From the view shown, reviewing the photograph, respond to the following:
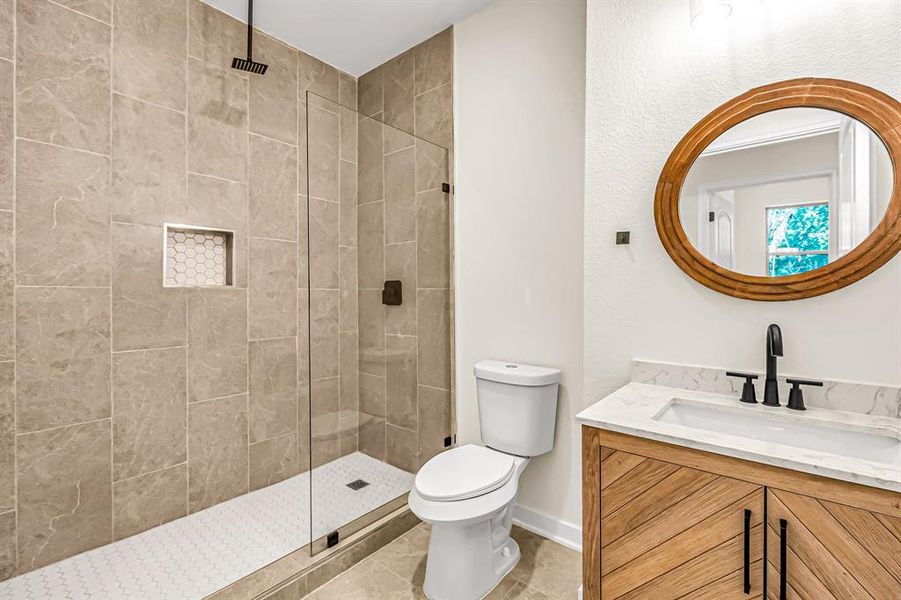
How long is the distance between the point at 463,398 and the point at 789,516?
1568 millimetres

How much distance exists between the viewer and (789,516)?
916mm

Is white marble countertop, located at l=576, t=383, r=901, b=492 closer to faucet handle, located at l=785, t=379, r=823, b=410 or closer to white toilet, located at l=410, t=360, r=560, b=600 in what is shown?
faucet handle, located at l=785, t=379, r=823, b=410

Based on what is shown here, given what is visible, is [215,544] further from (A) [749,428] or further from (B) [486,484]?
(A) [749,428]

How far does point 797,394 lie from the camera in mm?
1207

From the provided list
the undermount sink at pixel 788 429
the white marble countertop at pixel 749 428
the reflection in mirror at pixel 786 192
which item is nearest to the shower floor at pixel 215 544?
the white marble countertop at pixel 749 428

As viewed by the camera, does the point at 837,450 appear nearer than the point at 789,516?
No

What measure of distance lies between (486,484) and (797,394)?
1.05 meters

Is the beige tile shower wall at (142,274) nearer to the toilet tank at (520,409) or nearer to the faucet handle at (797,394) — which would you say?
the toilet tank at (520,409)

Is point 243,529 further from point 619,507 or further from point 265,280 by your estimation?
point 619,507


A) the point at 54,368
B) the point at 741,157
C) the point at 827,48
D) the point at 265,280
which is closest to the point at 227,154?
the point at 265,280

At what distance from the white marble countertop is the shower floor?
1268mm

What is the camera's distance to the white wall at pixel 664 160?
3.83 feet

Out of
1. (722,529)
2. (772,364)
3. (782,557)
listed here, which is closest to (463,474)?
(722,529)

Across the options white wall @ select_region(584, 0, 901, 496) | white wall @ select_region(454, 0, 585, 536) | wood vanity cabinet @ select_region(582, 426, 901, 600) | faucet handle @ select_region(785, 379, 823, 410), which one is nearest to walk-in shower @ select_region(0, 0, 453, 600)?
white wall @ select_region(454, 0, 585, 536)
